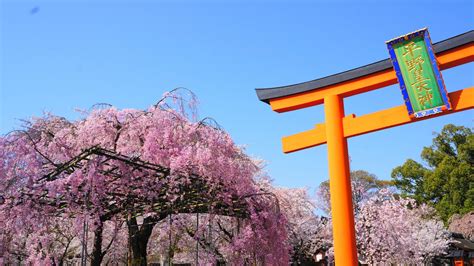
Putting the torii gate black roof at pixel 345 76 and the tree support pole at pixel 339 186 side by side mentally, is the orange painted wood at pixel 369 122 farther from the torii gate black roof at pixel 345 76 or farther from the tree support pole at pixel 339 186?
the torii gate black roof at pixel 345 76

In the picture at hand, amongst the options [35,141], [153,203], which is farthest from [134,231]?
[35,141]

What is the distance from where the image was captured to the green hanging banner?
24.0 feet

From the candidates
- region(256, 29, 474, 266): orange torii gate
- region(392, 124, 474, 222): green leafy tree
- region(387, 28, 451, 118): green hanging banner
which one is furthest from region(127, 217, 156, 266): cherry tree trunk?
region(392, 124, 474, 222): green leafy tree

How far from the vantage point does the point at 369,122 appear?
8055 millimetres

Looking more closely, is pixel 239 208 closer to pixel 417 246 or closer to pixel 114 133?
pixel 114 133

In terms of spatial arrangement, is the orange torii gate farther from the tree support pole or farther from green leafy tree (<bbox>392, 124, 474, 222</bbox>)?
green leafy tree (<bbox>392, 124, 474, 222</bbox>)

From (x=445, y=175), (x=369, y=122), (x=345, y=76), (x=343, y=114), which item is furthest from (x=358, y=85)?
(x=445, y=175)

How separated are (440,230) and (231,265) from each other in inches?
764

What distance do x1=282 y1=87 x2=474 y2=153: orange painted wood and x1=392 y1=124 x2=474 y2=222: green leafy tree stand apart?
86.6ft

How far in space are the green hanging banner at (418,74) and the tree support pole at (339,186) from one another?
1.34 meters

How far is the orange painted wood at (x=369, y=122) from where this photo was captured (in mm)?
7199

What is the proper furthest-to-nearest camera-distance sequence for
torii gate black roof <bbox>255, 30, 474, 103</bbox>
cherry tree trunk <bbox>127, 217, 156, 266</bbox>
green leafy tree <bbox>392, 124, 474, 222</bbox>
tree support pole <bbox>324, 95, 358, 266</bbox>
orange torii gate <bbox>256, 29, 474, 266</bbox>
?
1. green leafy tree <bbox>392, 124, 474, 222</bbox>
2. cherry tree trunk <bbox>127, 217, 156, 266</bbox>
3. tree support pole <bbox>324, 95, 358, 266</bbox>
4. orange torii gate <bbox>256, 29, 474, 266</bbox>
5. torii gate black roof <bbox>255, 30, 474, 103</bbox>

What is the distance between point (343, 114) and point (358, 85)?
66cm

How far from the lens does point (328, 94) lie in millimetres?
8578
